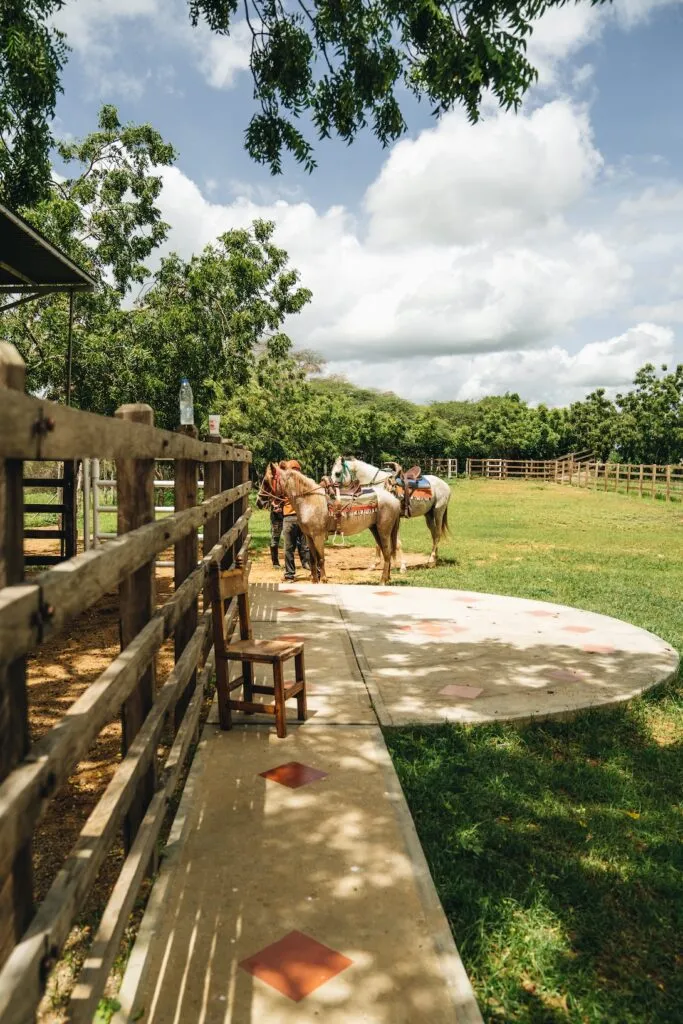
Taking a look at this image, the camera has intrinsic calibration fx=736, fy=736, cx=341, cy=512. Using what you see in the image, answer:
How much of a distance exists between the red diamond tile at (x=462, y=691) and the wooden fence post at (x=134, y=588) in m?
2.54

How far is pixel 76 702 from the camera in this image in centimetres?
180

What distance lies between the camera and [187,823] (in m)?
3.06

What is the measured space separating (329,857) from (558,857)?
91 centimetres

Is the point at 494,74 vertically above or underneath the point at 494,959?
above

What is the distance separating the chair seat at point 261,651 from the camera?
13.0 feet

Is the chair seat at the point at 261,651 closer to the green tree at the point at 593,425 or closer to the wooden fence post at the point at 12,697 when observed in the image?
the wooden fence post at the point at 12,697

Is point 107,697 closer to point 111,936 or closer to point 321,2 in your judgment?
point 111,936

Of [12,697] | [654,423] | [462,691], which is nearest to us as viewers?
[12,697]

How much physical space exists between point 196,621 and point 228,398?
13.5 m

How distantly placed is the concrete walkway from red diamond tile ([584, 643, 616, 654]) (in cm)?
3

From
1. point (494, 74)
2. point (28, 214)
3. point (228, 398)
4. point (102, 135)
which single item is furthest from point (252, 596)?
point (102, 135)

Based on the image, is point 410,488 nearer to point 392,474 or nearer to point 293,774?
point 392,474

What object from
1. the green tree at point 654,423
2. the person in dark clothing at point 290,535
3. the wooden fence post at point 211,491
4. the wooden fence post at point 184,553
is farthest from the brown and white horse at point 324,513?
the green tree at point 654,423

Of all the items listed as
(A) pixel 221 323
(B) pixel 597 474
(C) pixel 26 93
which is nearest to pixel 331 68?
(C) pixel 26 93
